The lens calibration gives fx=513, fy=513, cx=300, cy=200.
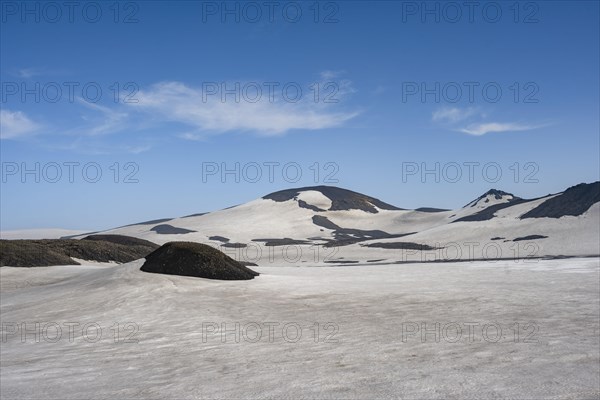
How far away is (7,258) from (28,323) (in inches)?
652

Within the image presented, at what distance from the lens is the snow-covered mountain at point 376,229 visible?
142 ft

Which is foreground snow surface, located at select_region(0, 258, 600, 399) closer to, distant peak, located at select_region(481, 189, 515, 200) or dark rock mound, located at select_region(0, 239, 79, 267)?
dark rock mound, located at select_region(0, 239, 79, 267)

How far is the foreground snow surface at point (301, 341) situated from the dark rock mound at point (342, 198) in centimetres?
9154

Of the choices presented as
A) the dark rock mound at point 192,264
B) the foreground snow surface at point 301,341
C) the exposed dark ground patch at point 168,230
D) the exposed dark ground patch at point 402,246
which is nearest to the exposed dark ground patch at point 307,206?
the exposed dark ground patch at point 168,230

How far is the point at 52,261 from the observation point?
2794 centimetres

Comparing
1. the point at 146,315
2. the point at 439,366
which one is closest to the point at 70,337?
the point at 146,315

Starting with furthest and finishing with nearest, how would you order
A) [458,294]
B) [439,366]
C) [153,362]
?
1. [458,294]
2. [153,362]
3. [439,366]

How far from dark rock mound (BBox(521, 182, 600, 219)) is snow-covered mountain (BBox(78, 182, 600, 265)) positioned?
119 mm

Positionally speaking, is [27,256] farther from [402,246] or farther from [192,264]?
[402,246]

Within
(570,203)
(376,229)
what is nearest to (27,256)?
(570,203)

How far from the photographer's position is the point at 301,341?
9680mm

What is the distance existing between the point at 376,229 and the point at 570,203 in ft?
145

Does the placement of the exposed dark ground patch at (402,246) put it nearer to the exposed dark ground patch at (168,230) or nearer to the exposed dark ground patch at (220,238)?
the exposed dark ground patch at (220,238)

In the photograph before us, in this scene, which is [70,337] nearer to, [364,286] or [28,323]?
[28,323]
